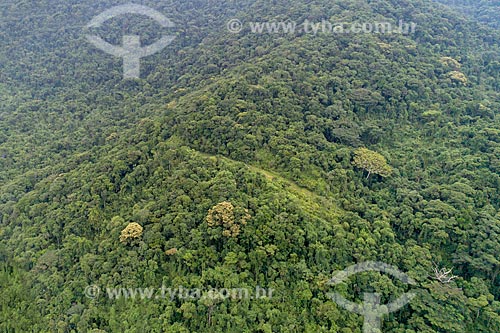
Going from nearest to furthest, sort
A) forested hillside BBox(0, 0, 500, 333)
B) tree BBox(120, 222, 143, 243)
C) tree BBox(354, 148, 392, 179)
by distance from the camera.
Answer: forested hillside BBox(0, 0, 500, 333) → tree BBox(120, 222, 143, 243) → tree BBox(354, 148, 392, 179)

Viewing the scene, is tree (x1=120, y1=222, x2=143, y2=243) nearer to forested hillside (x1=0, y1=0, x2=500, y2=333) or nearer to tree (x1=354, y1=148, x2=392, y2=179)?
forested hillside (x1=0, y1=0, x2=500, y2=333)

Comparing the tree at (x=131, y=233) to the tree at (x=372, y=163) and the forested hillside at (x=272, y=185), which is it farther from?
the tree at (x=372, y=163)

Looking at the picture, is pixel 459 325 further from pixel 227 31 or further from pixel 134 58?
pixel 134 58

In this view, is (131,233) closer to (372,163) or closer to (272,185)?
(272,185)

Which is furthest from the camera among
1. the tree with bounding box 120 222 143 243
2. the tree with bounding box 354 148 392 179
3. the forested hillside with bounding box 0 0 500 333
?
the tree with bounding box 354 148 392 179

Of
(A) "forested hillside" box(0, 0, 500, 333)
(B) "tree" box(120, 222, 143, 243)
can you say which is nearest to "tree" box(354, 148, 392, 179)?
(A) "forested hillside" box(0, 0, 500, 333)

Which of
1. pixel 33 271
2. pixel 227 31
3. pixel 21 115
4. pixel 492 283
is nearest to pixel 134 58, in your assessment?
pixel 227 31
